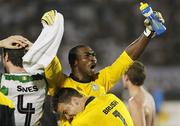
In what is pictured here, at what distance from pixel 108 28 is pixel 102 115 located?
27.7 feet

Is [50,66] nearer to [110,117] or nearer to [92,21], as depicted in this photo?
[110,117]

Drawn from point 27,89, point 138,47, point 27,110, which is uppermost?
point 138,47

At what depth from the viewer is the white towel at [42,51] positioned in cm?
376

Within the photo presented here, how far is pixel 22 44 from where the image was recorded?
3.88 m

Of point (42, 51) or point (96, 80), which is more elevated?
point (42, 51)

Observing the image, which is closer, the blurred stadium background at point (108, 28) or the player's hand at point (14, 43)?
the player's hand at point (14, 43)

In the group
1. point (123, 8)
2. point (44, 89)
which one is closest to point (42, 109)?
point (44, 89)

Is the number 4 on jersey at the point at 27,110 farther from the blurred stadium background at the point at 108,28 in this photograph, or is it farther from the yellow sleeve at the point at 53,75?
the blurred stadium background at the point at 108,28

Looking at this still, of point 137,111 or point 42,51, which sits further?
point 137,111

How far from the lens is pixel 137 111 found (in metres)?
5.07

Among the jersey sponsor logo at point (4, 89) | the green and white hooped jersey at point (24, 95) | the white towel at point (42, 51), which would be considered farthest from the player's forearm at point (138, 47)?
the jersey sponsor logo at point (4, 89)

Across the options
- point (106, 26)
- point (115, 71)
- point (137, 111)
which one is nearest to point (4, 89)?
point (115, 71)

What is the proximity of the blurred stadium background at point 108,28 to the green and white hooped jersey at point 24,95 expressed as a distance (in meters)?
7.23

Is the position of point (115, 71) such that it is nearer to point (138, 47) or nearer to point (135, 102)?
point (138, 47)
